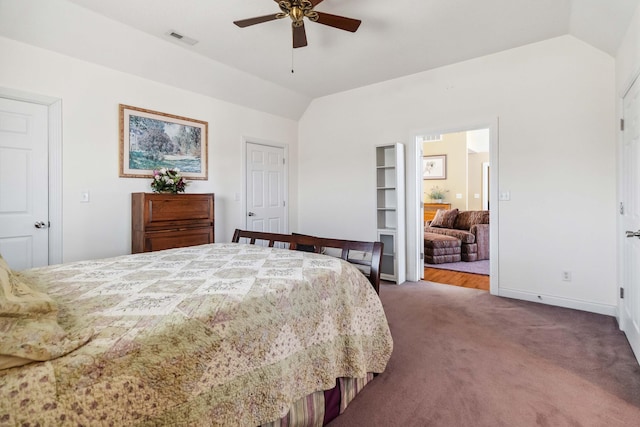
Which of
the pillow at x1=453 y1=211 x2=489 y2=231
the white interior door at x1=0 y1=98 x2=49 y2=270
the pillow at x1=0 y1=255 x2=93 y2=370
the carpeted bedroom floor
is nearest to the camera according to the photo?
the pillow at x1=0 y1=255 x2=93 y2=370

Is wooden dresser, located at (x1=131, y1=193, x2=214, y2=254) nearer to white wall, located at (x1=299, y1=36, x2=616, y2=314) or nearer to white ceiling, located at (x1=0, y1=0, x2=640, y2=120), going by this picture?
white ceiling, located at (x1=0, y1=0, x2=640, y2=120)

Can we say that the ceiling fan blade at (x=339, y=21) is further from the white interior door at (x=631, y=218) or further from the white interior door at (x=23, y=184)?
the white interior door at (x=23, y=184)

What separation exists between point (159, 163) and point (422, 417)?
3.66 meters

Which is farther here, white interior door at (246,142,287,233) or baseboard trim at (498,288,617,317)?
white interior door at (246,142,287,233)

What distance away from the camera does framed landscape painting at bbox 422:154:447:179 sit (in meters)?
8.25

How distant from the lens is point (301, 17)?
236 centimetres

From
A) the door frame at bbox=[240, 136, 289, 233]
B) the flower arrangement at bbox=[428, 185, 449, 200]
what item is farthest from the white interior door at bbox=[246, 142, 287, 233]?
the flower arrangement at bbox=[428, 185, 449, 200]

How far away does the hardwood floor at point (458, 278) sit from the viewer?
415cm

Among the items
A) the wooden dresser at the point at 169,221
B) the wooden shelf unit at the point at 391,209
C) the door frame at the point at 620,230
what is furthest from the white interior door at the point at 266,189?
the door frame at the point at 620,230

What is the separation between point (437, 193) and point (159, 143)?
263 inches

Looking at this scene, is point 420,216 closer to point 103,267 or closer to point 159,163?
point 159,163

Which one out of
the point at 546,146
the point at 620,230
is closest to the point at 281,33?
the point at 546,146

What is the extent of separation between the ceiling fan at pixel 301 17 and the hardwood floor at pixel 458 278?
A: 3.32 meters

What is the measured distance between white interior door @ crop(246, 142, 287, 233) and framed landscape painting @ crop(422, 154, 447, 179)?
4650 millimetres
